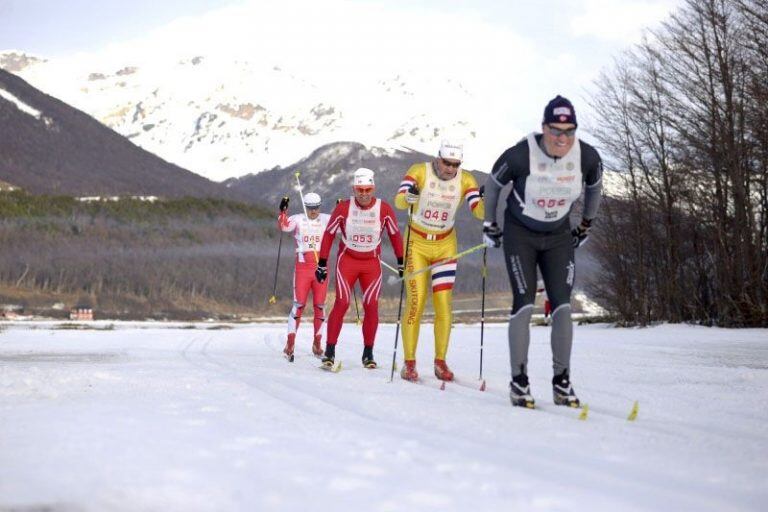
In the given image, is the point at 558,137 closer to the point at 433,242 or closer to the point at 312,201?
the point at 433,242

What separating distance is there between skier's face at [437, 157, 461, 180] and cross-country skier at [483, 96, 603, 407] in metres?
2.31

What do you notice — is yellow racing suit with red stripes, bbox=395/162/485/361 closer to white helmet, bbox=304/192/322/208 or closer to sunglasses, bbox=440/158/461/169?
sunglasses, bbox=440/158/461/169

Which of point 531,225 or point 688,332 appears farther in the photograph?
point 688,332

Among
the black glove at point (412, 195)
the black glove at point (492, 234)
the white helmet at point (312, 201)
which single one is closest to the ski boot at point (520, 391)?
the black glove at point (492, 234)

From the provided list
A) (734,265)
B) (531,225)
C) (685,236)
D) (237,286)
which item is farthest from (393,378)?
(237,286)

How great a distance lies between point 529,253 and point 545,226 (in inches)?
9.2

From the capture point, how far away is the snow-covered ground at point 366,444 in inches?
161

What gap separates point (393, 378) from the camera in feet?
33.1

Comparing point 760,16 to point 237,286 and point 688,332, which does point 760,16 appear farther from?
point 237,286

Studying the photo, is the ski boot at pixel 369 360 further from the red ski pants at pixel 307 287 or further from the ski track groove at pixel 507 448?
the ski track groove at pixel 507 448

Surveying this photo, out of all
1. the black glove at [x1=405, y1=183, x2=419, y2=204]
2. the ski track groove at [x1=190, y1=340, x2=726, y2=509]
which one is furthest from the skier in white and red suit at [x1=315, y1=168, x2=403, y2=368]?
the ski track groove at [x1=190, y1=340, x2=726, y2=509]

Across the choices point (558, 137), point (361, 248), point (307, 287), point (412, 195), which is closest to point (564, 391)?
point (558, 137)

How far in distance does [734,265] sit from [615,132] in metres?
6.22

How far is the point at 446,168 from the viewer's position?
1012 centimetres
